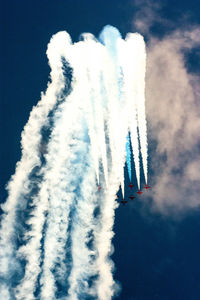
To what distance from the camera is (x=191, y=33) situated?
112ft

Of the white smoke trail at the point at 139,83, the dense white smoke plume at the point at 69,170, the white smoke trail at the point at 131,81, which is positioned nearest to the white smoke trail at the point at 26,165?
the dense white smoke plume at the point at 69,170

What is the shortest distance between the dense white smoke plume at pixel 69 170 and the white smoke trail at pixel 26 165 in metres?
0.12

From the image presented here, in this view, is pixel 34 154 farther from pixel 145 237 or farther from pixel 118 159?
pixel 145 237

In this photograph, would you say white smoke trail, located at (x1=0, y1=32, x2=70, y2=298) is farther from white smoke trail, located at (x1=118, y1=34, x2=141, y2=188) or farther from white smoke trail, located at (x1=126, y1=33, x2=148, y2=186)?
white smoke trail, located at (x1=126, y1=33, x2=148, y2=186)

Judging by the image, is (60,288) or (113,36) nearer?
(113,36)

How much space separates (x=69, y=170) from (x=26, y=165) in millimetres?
5682

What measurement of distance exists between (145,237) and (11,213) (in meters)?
19.5

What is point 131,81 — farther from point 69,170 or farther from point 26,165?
point 26,165

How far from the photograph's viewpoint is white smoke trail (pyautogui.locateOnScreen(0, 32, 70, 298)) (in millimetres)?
28812

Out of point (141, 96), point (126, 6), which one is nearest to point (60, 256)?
point (141, 96)

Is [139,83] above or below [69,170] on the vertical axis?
above

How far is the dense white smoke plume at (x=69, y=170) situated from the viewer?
26188 mm

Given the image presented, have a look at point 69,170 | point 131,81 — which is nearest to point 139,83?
point 131,81

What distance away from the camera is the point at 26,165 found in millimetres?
29594
